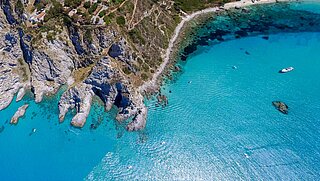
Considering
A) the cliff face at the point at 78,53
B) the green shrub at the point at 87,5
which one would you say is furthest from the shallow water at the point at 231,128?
the green shrub at the point at 87,5

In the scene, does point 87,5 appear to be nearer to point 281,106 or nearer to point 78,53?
point 78,53

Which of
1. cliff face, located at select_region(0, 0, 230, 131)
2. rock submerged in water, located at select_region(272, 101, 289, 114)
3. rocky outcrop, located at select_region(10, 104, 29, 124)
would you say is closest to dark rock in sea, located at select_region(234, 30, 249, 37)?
cliff face, located at select_region(0, 0, 230, 131)

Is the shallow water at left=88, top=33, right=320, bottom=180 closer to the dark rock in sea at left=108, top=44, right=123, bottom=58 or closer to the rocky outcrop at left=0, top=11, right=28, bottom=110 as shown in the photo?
the dark rock in sea at left=108, top=44, right=123, bottom=58

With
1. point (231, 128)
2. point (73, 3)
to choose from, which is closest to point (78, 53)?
point (73, 3)

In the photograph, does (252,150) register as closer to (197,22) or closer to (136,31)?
(136,31)

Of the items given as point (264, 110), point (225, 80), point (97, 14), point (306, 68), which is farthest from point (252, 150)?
point (97, 14)

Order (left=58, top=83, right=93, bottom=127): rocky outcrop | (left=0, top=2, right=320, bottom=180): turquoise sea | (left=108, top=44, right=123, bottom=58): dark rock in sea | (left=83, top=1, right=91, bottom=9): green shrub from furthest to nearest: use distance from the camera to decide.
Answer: (left=83, top=1, right=91, bottom=9): green shrub < (left=108, top=44, right=123, bottom=58): dark rock in sea < (left=58, top=83, right=93, bottom=127): rocky outcrop < (left=0, top=2, right=320, bottom=180): turquoise sea
